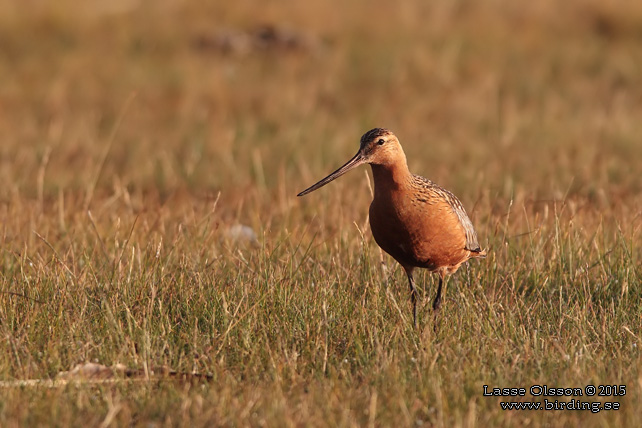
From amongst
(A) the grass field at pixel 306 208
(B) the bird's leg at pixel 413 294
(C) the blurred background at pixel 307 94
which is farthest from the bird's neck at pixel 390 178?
(C) the blurred background at pixel 307 94

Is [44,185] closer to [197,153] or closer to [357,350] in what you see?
[197,153]

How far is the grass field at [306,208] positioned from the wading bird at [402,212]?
0.21 metres

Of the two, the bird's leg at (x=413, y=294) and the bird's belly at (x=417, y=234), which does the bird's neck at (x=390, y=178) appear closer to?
the bird's belly at (x=417, y=234)

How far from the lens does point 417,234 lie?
5.06 meters

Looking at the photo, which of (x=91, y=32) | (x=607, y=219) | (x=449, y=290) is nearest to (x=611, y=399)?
(x=449, y=290)

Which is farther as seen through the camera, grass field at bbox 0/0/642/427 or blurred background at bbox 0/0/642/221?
blurred background at bbox 0/0/642/221

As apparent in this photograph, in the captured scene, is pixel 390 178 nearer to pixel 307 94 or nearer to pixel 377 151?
pixel 377 151

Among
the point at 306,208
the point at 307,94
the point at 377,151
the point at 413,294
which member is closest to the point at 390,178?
the point at 377,151

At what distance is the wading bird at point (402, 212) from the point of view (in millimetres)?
5041

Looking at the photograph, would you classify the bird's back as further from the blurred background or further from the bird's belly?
the blurred background

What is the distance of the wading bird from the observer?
504cm

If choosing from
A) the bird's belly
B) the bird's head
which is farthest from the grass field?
the bird's head

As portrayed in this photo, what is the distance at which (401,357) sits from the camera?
4.30 metres

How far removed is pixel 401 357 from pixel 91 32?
35.6 feet
